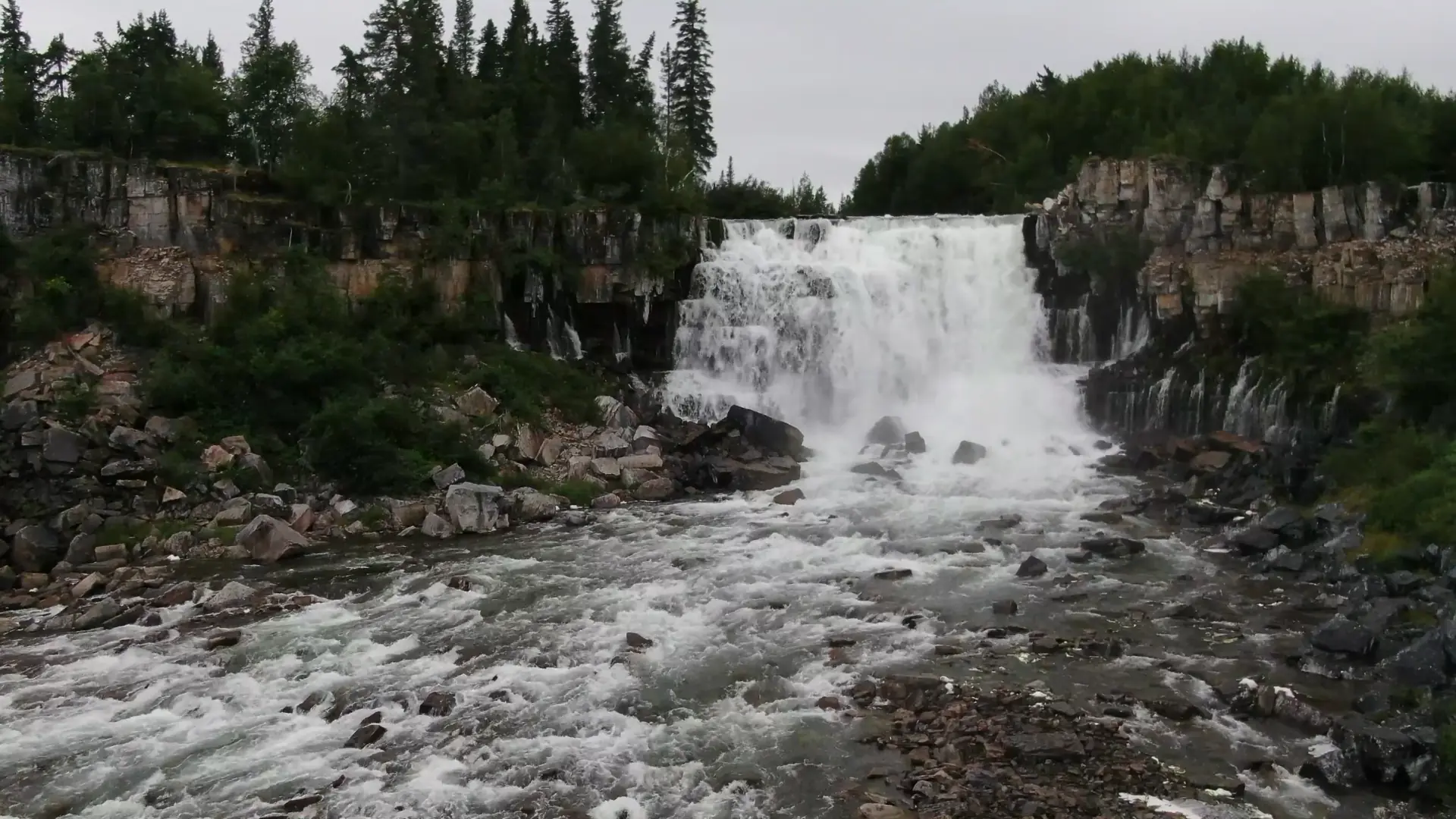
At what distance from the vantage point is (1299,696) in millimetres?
12289

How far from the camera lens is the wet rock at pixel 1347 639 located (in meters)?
13.2

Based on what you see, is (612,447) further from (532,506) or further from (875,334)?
(875,334)

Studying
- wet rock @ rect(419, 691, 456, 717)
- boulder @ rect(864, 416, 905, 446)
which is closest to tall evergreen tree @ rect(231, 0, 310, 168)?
boulder @ rect(864, 416, 905, 446)

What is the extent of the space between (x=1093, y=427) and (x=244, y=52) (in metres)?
57.1

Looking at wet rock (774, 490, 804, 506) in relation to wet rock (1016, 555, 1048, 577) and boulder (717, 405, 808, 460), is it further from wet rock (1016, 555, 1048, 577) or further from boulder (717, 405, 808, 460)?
wet rock (1016, 555, 1048, 577)

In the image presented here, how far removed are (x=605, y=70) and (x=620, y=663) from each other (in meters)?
43.6

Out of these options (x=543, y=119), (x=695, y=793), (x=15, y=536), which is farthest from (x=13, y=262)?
(x=695, y=793)

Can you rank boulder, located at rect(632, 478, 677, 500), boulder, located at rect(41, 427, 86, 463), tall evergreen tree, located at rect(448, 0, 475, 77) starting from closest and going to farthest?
boulder, located at rect(41, 427, 86, 463) < boulder, located at rect(632, 478, 677, 500) < tall evergreen tree, located at rect(448, 0, 475, 77)

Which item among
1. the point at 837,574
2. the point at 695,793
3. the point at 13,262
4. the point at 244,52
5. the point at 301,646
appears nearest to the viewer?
the point at 695,793

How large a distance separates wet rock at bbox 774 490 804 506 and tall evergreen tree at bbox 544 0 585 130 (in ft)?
94.0

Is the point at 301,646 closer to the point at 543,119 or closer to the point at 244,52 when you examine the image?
the point at 543,119

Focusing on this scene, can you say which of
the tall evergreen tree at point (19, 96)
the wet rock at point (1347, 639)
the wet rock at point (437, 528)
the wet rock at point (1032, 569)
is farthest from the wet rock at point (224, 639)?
the tall evergreen tree at point (19, 96)

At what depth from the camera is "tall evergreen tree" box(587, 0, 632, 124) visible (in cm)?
5184

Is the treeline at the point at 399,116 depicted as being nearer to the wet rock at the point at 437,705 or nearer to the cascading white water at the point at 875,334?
the cascading white water at the point at 875,334
